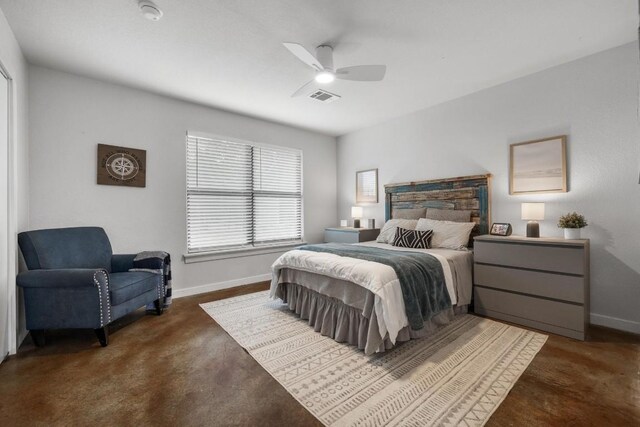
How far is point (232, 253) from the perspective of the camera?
4270 mm

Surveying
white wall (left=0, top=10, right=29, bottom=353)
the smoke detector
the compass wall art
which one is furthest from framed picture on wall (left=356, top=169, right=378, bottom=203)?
white wall (left=0, top=10, right=29, bottom=353)

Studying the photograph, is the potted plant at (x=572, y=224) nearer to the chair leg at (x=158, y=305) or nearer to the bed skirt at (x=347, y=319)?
the bed skirt at (x=347, y=319)

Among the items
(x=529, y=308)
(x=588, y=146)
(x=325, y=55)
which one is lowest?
(x=529, y=308)

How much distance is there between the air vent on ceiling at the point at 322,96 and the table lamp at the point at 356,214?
2008mm

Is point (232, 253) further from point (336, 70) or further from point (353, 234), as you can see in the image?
point (336, 70)

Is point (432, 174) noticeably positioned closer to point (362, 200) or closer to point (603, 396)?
point (362, 200)

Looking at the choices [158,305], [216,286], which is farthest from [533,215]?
[158,305]

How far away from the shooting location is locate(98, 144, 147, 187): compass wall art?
10.7ft

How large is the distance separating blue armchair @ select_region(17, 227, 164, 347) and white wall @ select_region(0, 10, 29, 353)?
11 centimetres

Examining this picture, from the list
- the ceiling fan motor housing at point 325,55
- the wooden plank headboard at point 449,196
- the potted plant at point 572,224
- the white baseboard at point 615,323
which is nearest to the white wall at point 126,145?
the ceiling fan motor housing at point 325,55

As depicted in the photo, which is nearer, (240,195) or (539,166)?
(539,166)

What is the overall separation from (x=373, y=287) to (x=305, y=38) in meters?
2.22

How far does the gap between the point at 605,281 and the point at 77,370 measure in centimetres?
473

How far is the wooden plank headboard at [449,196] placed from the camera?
11.6 feet
